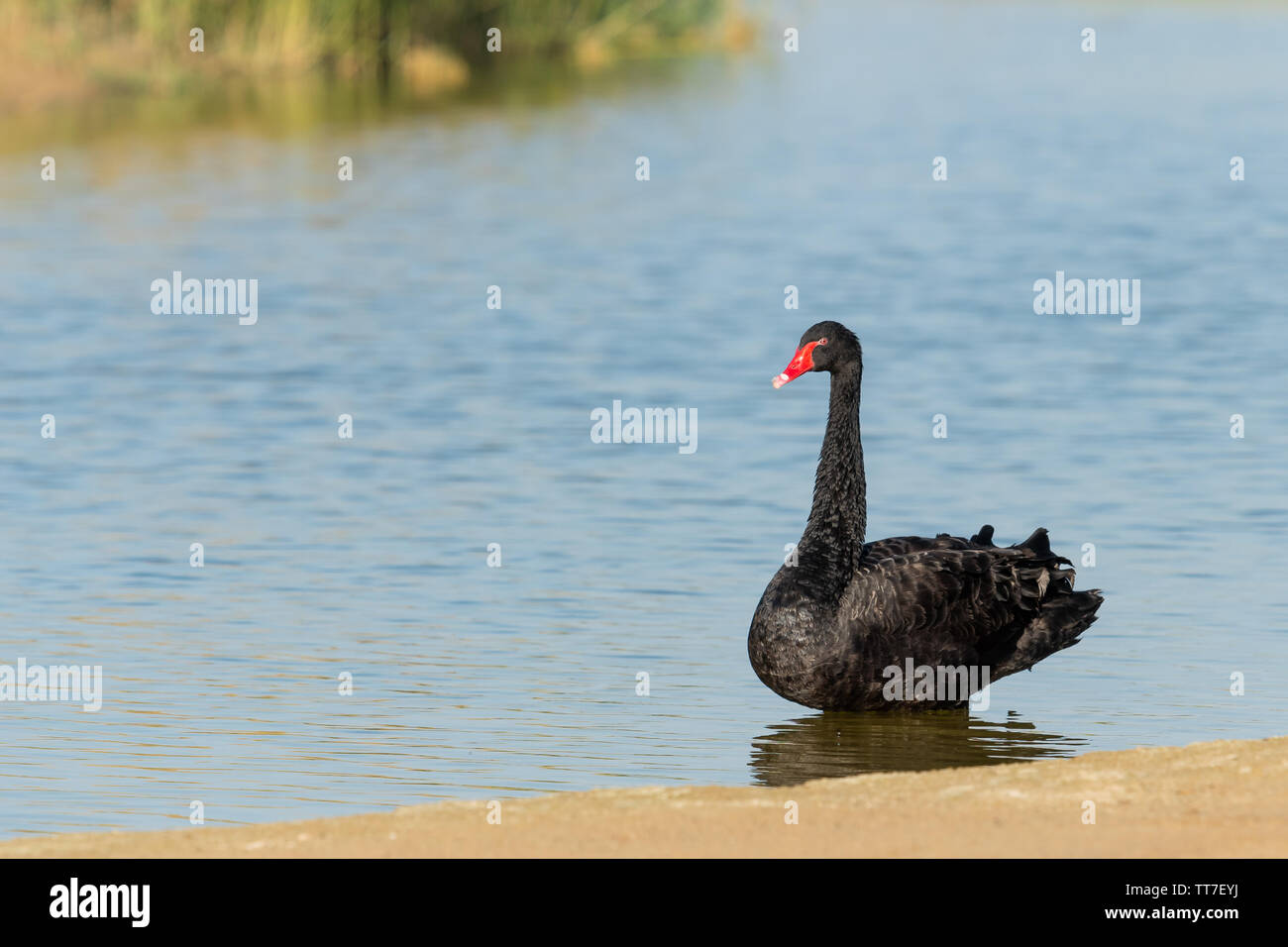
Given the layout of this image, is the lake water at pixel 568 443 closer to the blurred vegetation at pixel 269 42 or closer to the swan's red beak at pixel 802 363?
the swan's red beak at pixel 802 363

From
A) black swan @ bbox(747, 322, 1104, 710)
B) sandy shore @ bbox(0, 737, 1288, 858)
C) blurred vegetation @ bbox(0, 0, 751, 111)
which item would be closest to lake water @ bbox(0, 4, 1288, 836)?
black swan @ bbox(747, 322, 1104, 710)

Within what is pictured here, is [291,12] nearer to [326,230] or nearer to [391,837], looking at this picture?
[326,230]

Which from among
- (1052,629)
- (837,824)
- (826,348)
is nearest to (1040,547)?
(1052,629)

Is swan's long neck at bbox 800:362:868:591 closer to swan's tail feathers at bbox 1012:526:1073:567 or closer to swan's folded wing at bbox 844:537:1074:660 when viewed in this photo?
swan's folded wing at bbox 844:537:1074:660

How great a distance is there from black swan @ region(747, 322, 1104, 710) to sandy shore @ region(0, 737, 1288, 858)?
2.45 metres

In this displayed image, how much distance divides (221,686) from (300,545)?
296cm

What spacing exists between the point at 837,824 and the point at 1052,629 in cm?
394

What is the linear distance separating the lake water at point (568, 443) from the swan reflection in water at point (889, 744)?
0.03m

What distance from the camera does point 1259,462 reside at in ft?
51.1

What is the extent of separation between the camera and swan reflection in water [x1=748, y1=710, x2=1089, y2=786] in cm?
951

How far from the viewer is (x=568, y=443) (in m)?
16.5

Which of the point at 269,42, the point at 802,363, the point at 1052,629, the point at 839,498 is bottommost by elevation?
→ the point at 1052,629

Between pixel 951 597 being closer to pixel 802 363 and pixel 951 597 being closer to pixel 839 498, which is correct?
pixel 839 498

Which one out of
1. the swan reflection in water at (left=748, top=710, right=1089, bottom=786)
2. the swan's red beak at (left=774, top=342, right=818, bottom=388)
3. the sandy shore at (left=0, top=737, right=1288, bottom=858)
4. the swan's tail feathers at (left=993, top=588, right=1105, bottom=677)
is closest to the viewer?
the sandy shore at (left=0, top=737, right=1288, bottom=858)
